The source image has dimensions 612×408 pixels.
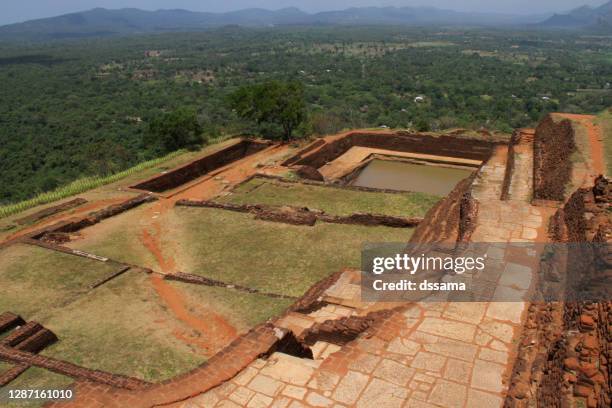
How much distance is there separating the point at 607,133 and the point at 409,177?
8.28 metres

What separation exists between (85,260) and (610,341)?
1026 cm

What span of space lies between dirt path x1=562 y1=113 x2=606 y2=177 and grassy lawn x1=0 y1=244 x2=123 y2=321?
11477mm

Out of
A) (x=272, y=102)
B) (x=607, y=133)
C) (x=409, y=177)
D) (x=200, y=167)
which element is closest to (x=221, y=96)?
(x=272, y=102)

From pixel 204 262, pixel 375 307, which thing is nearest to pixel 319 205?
pixel 204 262

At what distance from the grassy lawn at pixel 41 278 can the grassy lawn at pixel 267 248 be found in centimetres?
208

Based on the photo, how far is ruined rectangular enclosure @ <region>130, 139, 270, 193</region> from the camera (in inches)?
691

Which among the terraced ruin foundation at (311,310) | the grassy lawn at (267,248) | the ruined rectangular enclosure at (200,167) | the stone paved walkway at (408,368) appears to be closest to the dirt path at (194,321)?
the terraced ruin foundation at (311,310)

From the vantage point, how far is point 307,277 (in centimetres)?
1015

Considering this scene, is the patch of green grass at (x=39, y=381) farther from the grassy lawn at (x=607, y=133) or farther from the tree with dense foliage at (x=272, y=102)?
the tree with dense foliage at (x=272, y=102)

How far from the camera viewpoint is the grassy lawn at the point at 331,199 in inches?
584

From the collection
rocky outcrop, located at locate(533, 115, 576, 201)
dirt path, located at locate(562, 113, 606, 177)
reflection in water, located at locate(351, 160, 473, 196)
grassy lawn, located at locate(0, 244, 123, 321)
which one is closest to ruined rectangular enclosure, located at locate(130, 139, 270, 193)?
reflection in water, located at locate(351, 160, 473, 196)

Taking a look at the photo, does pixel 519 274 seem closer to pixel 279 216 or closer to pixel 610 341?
pixel 610 341

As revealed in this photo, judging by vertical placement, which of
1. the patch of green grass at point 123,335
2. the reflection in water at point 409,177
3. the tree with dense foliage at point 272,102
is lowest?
the reflection in water at point 409,177

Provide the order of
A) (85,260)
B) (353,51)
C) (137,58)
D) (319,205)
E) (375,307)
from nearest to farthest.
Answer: (375,307)
(85,260)
(319,205)
(137,58)
(353,51)
